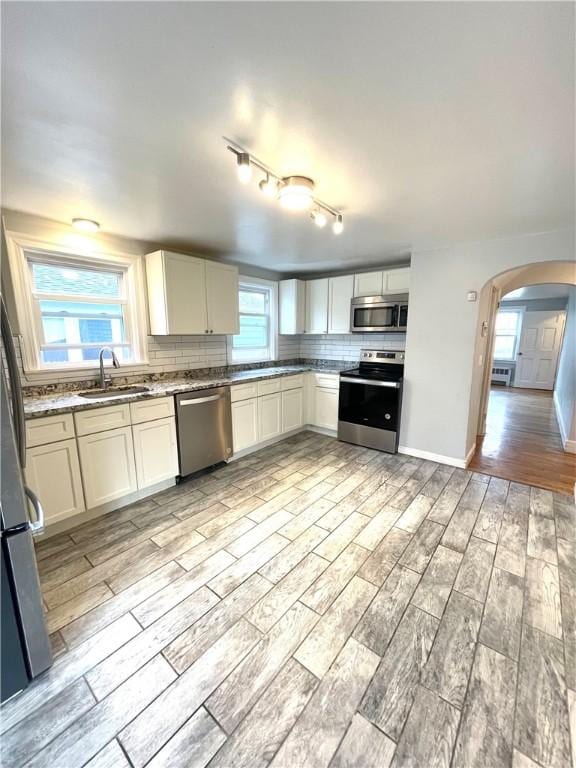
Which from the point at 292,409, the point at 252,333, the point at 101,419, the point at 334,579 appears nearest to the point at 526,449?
the point at 292,409

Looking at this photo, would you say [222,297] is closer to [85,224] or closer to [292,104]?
[85,224]

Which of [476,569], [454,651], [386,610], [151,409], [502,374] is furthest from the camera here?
[502,374]

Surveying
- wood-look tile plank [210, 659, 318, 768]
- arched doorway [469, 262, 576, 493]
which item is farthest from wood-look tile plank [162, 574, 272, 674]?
arched doorway [469, 262, 576, 493]

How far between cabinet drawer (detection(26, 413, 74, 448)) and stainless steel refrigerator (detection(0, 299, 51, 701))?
2.85 feet

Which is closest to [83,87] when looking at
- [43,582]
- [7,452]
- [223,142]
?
[223,142]

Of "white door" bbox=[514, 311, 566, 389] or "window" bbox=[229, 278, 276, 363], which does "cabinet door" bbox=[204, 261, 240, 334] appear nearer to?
"window" bbox=[229, 278, 276, 363]

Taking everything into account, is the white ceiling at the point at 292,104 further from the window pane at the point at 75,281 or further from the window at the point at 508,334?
the window at the point at 508,334

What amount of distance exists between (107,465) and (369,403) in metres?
2.90

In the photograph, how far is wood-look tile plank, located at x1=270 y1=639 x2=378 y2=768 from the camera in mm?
1104

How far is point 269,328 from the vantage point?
477 centimetres

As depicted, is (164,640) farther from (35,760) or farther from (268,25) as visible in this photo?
(268,25)

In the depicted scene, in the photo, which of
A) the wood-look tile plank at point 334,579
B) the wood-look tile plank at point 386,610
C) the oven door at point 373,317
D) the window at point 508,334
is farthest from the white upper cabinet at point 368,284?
the window at point 508,334

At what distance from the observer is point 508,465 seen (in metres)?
3.50

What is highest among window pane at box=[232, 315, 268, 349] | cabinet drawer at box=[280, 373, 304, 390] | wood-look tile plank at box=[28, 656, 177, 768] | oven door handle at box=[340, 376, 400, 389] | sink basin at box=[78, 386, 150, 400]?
window pane at box=[232, 315, 268, 349]
